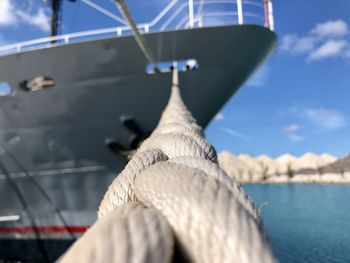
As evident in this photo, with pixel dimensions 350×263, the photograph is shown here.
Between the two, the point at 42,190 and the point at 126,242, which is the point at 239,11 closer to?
the point at 42,190

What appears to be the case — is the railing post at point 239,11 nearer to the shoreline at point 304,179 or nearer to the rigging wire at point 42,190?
the rigging wire at point 42,190

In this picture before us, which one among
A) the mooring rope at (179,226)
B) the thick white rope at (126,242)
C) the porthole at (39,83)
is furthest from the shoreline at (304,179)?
the thick white rope at (126,242)

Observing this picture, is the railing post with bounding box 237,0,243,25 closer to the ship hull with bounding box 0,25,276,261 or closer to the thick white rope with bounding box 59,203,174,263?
the ship hull with bounding box 0,25,276,261

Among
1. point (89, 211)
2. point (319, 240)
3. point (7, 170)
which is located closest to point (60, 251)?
point (89, 211)

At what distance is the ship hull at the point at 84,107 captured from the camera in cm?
805

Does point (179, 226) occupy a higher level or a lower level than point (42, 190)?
higher

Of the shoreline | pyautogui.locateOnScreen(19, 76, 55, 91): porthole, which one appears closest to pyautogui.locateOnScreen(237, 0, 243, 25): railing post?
pyautogui.locateOnScreen(19, 76, 55, 91): porthole

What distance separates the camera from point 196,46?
7.97m

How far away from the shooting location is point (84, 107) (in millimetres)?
8273

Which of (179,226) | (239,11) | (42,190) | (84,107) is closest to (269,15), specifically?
(239,11)

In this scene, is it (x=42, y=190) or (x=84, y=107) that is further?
(x=42, y=190)

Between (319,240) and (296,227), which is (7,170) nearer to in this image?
(319,240)

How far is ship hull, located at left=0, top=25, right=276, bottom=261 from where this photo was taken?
26.4ft

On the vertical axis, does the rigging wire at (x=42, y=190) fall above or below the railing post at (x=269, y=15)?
below
